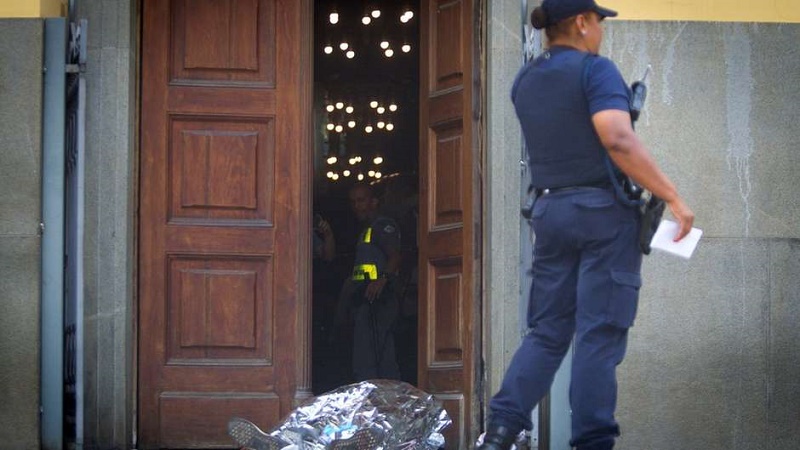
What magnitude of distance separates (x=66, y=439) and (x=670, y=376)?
3.34 meters

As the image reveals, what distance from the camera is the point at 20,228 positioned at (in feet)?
25.7

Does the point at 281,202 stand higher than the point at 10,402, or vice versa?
the point at 281,202

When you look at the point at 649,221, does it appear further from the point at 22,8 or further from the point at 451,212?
the point at 22,8

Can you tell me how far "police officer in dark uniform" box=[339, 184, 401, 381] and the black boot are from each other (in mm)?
5759

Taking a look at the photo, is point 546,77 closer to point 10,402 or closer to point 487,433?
point 487,433

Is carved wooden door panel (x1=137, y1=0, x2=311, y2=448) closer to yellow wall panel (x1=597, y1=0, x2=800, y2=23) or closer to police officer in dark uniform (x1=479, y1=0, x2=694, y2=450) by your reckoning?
yellow wall panel (x1=597, y1=0, x2=800, y2=23)

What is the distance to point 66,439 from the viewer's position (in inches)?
313

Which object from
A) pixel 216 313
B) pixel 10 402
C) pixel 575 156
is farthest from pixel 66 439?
pixel 575 156

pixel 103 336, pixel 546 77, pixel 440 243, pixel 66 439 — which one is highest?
pixel 546 77

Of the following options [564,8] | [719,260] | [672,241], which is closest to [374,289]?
[719,260]

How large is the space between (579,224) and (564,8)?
85 cm

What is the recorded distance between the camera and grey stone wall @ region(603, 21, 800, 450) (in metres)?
7.82

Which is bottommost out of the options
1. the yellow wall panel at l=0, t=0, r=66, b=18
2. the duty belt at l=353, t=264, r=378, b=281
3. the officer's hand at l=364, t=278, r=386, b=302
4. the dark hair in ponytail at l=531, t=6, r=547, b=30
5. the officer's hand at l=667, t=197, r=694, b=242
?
the officer's hand at l=364, t=278, r=386, b=302

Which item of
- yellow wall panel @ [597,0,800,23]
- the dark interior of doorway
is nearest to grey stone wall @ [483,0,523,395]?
yellow wall panel @ [597,0,800,23]
